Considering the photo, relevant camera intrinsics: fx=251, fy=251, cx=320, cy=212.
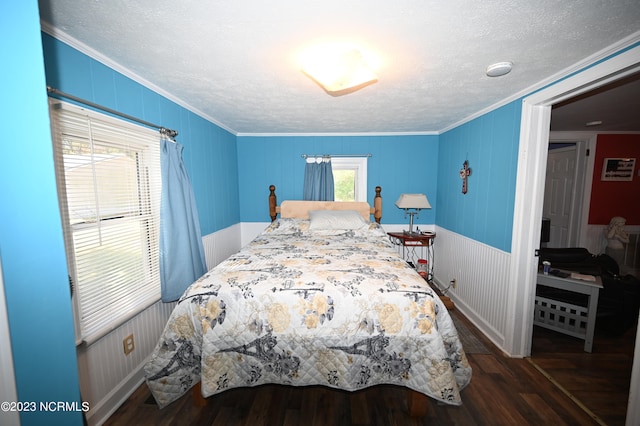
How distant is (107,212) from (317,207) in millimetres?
2604

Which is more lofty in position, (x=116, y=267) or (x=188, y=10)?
(x=188, y=10)

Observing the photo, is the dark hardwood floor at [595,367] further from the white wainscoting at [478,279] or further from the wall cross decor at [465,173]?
the wall cross decor at [465,173]

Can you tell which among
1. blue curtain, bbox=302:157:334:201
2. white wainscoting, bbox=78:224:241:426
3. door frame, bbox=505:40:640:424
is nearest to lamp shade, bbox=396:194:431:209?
blue curtain, bbox=302:157:334:201

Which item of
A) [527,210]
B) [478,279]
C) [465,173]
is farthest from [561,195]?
[527,210]

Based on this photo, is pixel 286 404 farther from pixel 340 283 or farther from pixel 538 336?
A: pixel 538 336

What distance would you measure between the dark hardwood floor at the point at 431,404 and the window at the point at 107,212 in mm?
736

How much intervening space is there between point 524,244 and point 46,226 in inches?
115

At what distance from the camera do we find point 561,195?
13.7 ft

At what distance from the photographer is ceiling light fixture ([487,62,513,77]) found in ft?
5.46

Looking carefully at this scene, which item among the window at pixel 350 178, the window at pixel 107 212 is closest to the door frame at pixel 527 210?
the window at pixel 350 178

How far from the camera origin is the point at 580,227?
13.0 feet

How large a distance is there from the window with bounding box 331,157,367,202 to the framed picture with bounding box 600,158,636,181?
3.71 meters

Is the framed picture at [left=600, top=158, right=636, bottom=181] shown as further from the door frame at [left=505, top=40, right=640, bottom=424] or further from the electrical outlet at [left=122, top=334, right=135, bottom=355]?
the electrical outlet at [left=122, top=334, right=135, bottom=355]

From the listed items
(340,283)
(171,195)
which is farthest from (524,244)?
(171,195)
